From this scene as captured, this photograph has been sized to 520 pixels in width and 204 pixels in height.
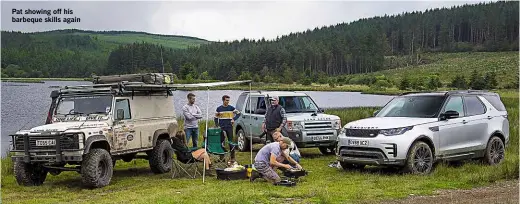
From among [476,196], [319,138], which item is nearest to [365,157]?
[476,196]

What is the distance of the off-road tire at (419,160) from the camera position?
36.5ft

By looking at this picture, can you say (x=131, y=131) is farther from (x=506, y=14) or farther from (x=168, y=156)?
(x=506, y=14)

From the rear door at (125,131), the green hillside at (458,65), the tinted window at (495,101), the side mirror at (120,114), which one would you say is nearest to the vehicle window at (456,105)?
the tinted window at (495,101)

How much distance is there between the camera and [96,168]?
10.6 metres

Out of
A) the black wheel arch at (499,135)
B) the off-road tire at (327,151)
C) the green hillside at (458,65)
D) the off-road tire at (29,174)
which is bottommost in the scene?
the off-road tire at (327,151)

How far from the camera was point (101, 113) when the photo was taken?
37.7 ft

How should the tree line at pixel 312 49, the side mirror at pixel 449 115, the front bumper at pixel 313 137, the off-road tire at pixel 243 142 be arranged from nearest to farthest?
the side mirror at pixel 449 115, the front bumper at pixel 313 137, the off-road tire at pixel 243 142, the tree line at pixel 312 49

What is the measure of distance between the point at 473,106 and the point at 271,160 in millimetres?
4965

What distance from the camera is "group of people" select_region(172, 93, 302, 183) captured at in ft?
35.6

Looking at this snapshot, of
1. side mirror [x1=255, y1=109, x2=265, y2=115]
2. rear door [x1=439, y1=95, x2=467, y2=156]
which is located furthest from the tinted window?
side mirror [x1=255, y1=109, x2=265, y2=115]

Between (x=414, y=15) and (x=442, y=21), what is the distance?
14291 mm

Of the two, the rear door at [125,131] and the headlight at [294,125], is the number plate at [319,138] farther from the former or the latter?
the rear door at [125,131]

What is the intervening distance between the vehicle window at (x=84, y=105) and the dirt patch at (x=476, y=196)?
19.8 feet

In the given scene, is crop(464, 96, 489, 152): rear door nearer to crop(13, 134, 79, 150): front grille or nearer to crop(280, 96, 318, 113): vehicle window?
crop(280, 96, 318, 113): vehicle window
